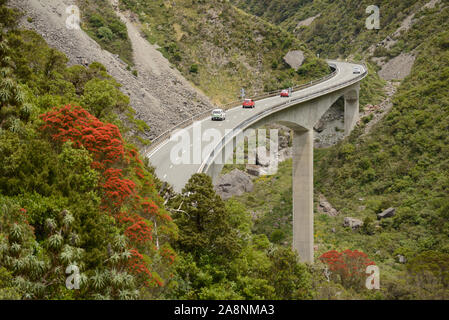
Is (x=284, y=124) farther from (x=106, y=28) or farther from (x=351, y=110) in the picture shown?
(x=106, y=28)

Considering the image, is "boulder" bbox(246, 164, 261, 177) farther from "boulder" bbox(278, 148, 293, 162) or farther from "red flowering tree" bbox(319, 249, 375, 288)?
"red flowering tree" bbox(319, 249, 375, 288)

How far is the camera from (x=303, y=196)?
6072cm

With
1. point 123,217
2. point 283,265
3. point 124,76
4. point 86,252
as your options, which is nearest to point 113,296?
point 86,252

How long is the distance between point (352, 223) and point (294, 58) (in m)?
40.9

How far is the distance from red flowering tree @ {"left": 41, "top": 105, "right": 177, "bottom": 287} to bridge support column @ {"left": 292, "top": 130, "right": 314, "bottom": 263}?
33.7m

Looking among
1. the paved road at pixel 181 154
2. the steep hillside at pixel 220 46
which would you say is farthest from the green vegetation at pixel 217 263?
the steep hillside at pixel 220 46

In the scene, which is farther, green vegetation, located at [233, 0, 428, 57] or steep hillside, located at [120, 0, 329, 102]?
green vegetation, located at [233, 0, 428, 57]

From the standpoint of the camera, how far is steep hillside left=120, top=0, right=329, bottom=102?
8250 centimetres

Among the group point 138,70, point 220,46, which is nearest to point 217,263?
point 138,70

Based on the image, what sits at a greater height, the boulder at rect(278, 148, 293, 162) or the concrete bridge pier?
the concrete bridge pier

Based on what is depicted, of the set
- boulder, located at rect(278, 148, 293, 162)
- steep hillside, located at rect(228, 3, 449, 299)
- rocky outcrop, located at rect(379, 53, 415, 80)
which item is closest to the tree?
steep hillside, located at rect(228, 3, 449, 299)

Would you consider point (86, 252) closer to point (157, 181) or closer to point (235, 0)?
point (157, 181)

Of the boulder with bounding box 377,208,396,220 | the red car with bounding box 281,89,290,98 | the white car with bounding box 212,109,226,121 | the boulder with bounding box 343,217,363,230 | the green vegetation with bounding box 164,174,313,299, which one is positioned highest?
the red car with bounding box 281,89,290,98

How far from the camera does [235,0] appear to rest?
166 m
